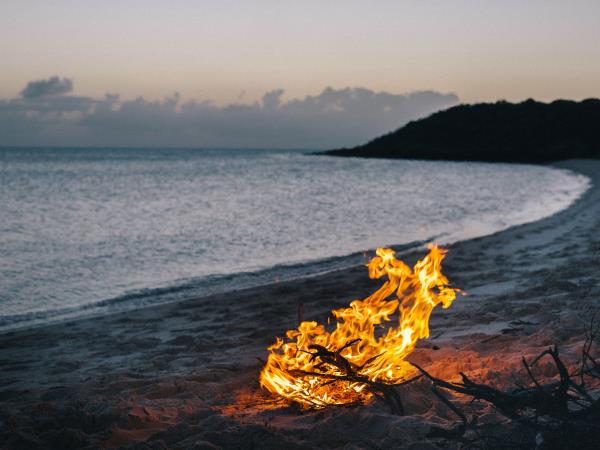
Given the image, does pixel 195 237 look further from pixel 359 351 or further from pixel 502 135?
pixel 502 135

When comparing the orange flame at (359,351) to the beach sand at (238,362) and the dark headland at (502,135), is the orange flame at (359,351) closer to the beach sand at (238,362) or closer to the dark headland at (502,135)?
the beach sand at (238,362)

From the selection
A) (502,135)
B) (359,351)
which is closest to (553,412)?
(359,351)

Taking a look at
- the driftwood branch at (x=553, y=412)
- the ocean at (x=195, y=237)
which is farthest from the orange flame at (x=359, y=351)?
the ocean at (x=195, y=237)

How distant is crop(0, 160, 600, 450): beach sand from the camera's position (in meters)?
4.49

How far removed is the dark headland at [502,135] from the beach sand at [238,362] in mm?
96067

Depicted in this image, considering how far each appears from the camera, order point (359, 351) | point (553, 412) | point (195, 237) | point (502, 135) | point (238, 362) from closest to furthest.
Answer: point (553, 412), point (359, 351), point (238, 362), point (195, 237), point (502, 135)

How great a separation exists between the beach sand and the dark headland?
9607 cm

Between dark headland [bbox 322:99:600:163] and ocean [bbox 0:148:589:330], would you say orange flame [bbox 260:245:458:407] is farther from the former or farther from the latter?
dark headland [bbox 322:99:600:163]

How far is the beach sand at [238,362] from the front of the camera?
449 cm

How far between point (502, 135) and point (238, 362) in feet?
439

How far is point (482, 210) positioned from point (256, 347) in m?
22.9

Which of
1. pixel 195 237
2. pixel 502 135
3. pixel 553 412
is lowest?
pixel 195 237

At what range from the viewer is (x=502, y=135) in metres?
132

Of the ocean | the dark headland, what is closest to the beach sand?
the ocean
